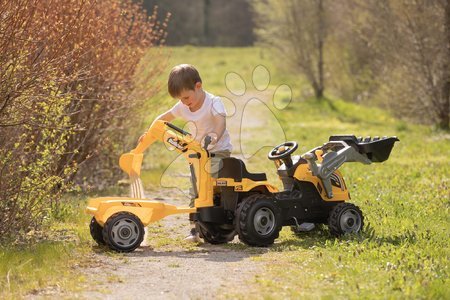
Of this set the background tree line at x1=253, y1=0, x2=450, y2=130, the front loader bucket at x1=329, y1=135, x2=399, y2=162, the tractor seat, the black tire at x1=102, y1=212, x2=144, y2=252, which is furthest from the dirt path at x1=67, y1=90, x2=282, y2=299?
the background tree line at x1=253, y1=0, x2=450, y2=130

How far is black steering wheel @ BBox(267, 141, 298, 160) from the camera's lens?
27.1 ft

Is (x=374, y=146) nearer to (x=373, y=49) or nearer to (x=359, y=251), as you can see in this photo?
(x=359, y=251)

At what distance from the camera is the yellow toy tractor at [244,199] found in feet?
25.6

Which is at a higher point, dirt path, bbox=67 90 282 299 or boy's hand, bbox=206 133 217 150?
boy's hand, bbox=206 133 217 150

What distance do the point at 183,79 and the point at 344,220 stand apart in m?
1.98

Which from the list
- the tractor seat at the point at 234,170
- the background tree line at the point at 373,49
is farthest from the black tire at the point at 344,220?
the background tree line at the point at 373,49

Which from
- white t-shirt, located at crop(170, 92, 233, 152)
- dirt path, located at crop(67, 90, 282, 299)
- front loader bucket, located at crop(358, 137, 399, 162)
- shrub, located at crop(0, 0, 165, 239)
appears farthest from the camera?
front loader bucket, located at crop(358, 137, 399, 162)

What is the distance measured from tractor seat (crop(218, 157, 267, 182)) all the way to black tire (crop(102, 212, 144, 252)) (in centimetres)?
92

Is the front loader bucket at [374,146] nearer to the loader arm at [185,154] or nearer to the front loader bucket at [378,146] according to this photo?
the front loader bucket at [378,146]

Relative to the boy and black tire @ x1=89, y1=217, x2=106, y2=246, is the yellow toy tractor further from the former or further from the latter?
the boy

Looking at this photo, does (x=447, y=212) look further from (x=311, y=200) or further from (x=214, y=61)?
(x=214, y=61)

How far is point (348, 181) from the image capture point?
12.7 meters

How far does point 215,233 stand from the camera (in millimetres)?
8281

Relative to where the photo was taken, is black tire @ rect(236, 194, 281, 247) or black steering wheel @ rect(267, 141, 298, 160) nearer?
black tire @ rect(236, 194, 281, 247)
